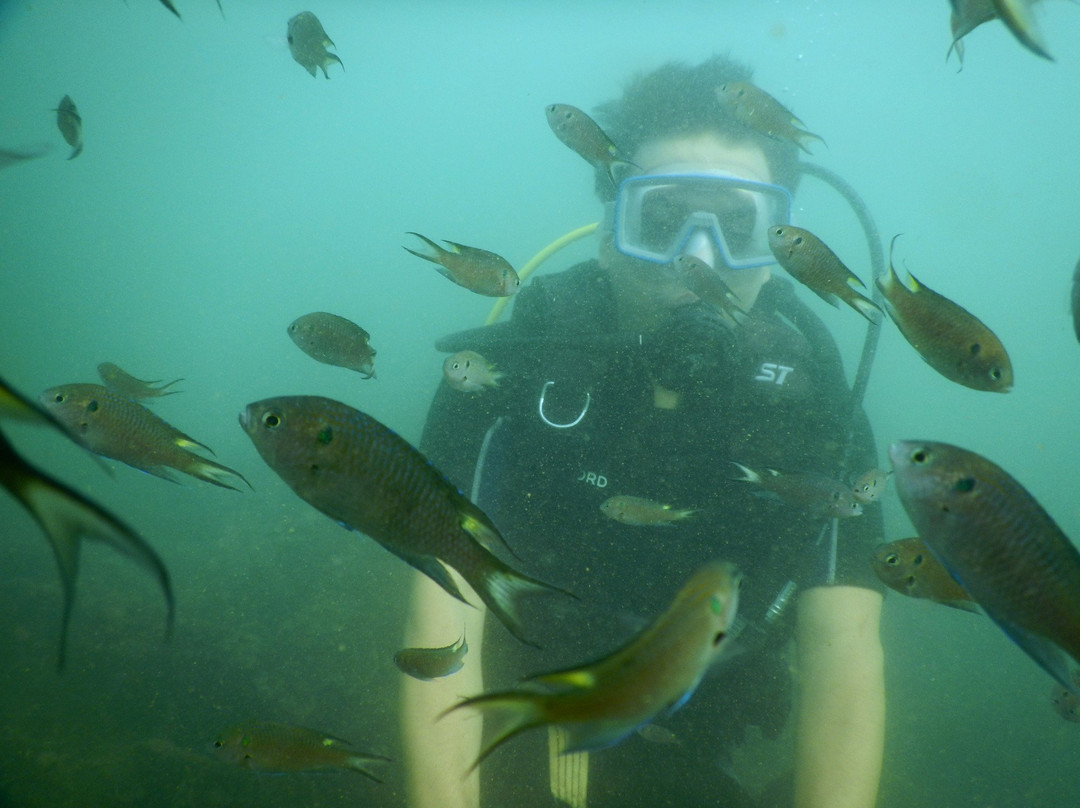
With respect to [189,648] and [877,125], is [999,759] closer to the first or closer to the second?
[189,648]

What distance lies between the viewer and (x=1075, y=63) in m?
33.8

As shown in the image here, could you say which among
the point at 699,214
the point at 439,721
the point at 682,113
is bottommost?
the point at 439,721

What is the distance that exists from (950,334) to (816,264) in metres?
0.59

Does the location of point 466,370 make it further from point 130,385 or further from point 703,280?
point 130,385

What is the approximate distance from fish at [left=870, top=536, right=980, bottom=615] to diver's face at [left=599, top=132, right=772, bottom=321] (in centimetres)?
210

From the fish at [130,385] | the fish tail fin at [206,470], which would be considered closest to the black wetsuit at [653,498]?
the fish tail fin at [206,470]

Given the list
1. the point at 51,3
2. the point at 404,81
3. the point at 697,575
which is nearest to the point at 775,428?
the point at 697,575

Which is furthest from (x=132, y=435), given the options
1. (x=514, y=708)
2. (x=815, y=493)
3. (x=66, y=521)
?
(x=815, y=493)

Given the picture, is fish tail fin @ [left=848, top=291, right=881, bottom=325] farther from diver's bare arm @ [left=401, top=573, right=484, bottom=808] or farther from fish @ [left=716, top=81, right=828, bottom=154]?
diver's bare arm @ [left=401, top=573, right=484, bottom=808]

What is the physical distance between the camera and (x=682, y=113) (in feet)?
13.1

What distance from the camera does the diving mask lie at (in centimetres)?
377

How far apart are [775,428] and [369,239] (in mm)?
101126

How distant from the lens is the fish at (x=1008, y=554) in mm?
952

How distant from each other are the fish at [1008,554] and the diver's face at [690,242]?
8.93 feet
